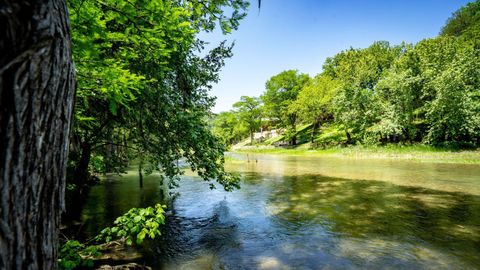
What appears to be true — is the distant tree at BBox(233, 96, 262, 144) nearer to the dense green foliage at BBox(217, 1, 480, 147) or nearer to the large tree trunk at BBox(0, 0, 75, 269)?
the dense green foliage at BBox(217, 1, 480, 147)

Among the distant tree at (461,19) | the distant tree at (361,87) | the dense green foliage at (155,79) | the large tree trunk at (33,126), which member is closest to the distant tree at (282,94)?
the distant tree at (361,87)

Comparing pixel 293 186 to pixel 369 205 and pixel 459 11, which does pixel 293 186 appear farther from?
pixel 459 11

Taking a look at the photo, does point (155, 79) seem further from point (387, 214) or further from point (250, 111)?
point (250, 111)

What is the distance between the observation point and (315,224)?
10.7 meters

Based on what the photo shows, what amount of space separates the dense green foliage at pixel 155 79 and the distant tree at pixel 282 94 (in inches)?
2054

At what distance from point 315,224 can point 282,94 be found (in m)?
58.9

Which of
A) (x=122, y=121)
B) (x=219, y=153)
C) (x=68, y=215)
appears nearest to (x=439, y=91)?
(x=219, y=153)

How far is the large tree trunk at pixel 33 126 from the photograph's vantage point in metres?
1.60

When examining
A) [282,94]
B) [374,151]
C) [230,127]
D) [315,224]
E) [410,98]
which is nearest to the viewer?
[315,224]

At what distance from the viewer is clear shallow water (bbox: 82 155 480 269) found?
7812 mm

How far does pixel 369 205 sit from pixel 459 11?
286ft

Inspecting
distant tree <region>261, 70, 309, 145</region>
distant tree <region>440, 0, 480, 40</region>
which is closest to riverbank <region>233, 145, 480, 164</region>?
distant tree <region>261, 70, 309, 145</region>

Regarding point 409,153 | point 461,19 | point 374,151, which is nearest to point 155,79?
point 409,153

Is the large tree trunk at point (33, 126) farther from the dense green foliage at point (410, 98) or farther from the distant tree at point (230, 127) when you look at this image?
the distant tree at point (230, 127)
